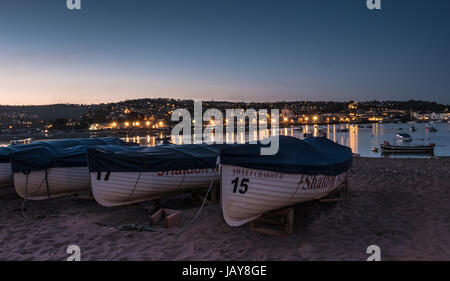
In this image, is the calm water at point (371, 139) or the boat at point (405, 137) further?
the boat at point (405, 137)

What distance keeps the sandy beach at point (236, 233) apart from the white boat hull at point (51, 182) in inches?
16.1

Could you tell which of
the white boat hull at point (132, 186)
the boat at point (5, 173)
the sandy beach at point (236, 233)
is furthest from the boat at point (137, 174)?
the boat at point (5, 173)

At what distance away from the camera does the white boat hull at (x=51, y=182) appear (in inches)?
393

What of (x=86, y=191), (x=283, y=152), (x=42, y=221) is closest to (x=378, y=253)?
(x=283, y=152)

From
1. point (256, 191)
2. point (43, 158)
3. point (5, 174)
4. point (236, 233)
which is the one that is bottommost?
point (236, 233)

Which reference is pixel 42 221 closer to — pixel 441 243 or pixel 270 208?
pixel 270 208

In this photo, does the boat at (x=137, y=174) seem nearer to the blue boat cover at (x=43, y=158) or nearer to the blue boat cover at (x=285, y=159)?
the blue boat cover at (x=43, y=158)

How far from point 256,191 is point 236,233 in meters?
1.33

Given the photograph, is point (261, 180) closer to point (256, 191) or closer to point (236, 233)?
point (256, 191)

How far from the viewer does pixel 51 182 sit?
→ 10.1 meters

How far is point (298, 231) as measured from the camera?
6934 mm

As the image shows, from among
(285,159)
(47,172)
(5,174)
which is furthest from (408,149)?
(5,174)

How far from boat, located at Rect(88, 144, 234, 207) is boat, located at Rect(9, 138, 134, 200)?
2.18 m
